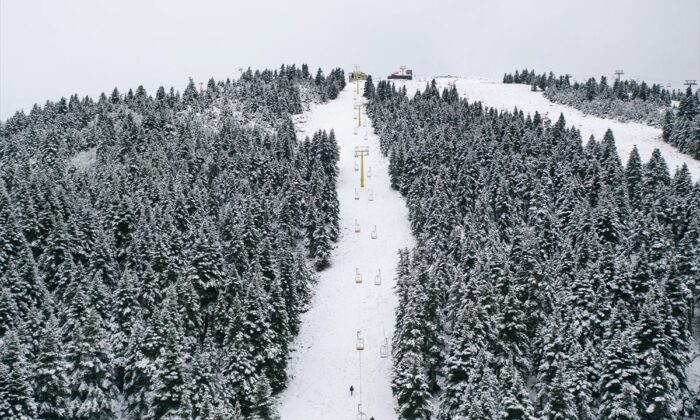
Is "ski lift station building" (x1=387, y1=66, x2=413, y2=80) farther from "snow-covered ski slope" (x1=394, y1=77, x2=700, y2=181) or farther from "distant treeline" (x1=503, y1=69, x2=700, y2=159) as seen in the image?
"distant treeline" (x1=503, y1=69, x2=700, y2=159)

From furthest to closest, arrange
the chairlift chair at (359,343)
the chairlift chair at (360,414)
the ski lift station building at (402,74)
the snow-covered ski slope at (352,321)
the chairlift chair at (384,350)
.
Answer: the ski lift station building at (402,74) → the chairlift chair at (359,343) → the chairlift chair at (384,350) → the snow-covered ski slope at (352,321) → the chairlift chair at (360,414)

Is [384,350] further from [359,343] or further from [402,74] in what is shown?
[402,74]

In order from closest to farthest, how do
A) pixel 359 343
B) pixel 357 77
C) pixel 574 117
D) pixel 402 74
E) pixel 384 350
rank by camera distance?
pixel 384 350
pixel 359 343
pixel 574 117
pixel 357 77
pixel 402 74

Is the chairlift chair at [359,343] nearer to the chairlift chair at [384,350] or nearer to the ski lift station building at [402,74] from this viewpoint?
the chairlift chair at [384,350]

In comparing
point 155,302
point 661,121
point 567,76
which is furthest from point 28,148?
point 567,76

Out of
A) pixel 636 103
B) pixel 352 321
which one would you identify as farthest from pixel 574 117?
pixel 352 321

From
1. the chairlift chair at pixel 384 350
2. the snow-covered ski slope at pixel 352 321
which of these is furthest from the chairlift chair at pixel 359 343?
the chairlift chair at pixel 384 350

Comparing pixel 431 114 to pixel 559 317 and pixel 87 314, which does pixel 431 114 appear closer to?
pixel 559 317

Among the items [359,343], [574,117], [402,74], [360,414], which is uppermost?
[402,74]
